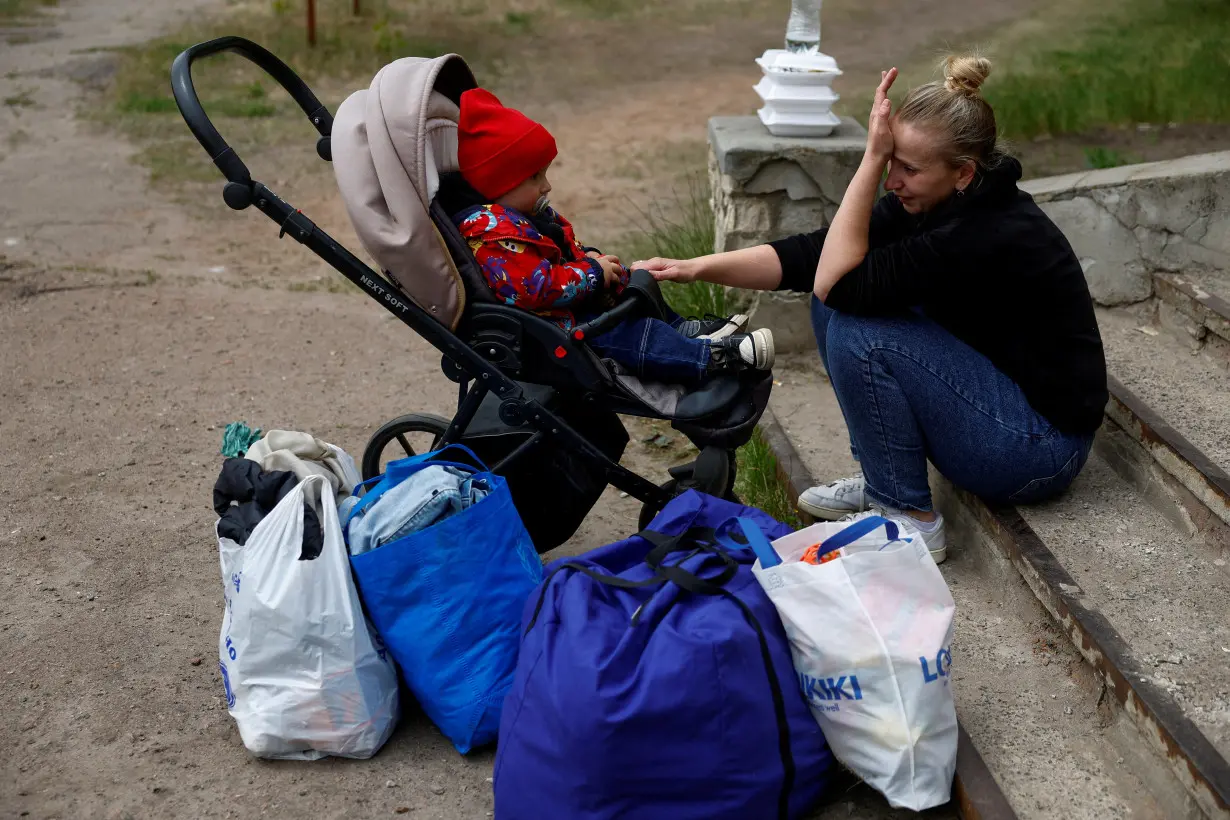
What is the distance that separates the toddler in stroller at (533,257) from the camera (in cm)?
309

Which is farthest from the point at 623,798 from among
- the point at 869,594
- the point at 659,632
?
the point at 869,594

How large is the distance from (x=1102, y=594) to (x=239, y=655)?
2.04 meters

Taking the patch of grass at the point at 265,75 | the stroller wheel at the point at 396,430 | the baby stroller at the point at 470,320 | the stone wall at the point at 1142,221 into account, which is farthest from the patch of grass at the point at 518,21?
the stroller wheel at the point at 396,430

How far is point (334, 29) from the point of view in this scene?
37.9 feet

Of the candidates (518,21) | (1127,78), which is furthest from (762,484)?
(518,21)

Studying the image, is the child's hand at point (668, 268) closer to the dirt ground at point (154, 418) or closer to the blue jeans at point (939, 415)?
the blue jeans at point (939, 415)

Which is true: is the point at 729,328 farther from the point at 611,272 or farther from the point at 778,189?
the point at 778,189

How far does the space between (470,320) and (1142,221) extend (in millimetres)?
2647

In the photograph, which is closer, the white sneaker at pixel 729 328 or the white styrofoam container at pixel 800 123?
the white sneaker at pixel 729 328

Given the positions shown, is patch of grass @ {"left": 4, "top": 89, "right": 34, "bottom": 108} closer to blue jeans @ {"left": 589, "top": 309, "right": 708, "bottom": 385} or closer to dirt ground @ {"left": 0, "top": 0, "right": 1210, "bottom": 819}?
dirt ground @ {"left": 0, "top": 0, "right": 1210, "bottom": 819}

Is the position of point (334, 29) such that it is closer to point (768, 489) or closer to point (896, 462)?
point (768, 489)

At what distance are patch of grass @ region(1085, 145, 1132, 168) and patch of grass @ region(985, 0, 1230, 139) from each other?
0.71m

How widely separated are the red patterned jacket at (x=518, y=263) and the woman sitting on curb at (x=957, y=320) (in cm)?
68

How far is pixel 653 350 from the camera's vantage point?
127 inches
